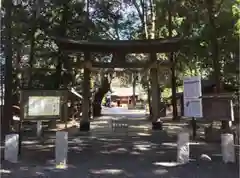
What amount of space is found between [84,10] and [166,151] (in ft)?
39.6

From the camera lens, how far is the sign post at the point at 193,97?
10172 mm

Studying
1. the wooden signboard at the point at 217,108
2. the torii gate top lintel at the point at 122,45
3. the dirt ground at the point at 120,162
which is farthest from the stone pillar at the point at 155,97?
the wooden signboard at the point at 217,108

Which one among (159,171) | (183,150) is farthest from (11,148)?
(183,150)

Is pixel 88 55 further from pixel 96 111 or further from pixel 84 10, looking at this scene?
pixel 96 111

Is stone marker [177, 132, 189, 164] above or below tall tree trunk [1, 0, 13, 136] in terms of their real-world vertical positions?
below

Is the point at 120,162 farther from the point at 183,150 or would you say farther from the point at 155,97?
the point at 155,97

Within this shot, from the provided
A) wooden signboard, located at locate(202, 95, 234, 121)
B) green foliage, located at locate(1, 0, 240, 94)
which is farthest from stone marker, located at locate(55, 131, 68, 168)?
green foliage, located at locate(1, 0, 240, 94)

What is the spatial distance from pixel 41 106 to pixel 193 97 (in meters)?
5.18

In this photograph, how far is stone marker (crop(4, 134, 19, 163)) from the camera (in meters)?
7.96

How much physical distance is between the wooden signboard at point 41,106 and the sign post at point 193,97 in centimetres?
435

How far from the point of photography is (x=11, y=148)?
804 cm

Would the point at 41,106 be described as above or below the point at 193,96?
below

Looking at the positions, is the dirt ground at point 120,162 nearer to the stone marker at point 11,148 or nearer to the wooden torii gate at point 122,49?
the stone marker at point 11,148

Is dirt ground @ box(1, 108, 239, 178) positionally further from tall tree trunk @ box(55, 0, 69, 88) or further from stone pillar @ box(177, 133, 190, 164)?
tall tree trunk @ box(55, 0, 69, 88)
